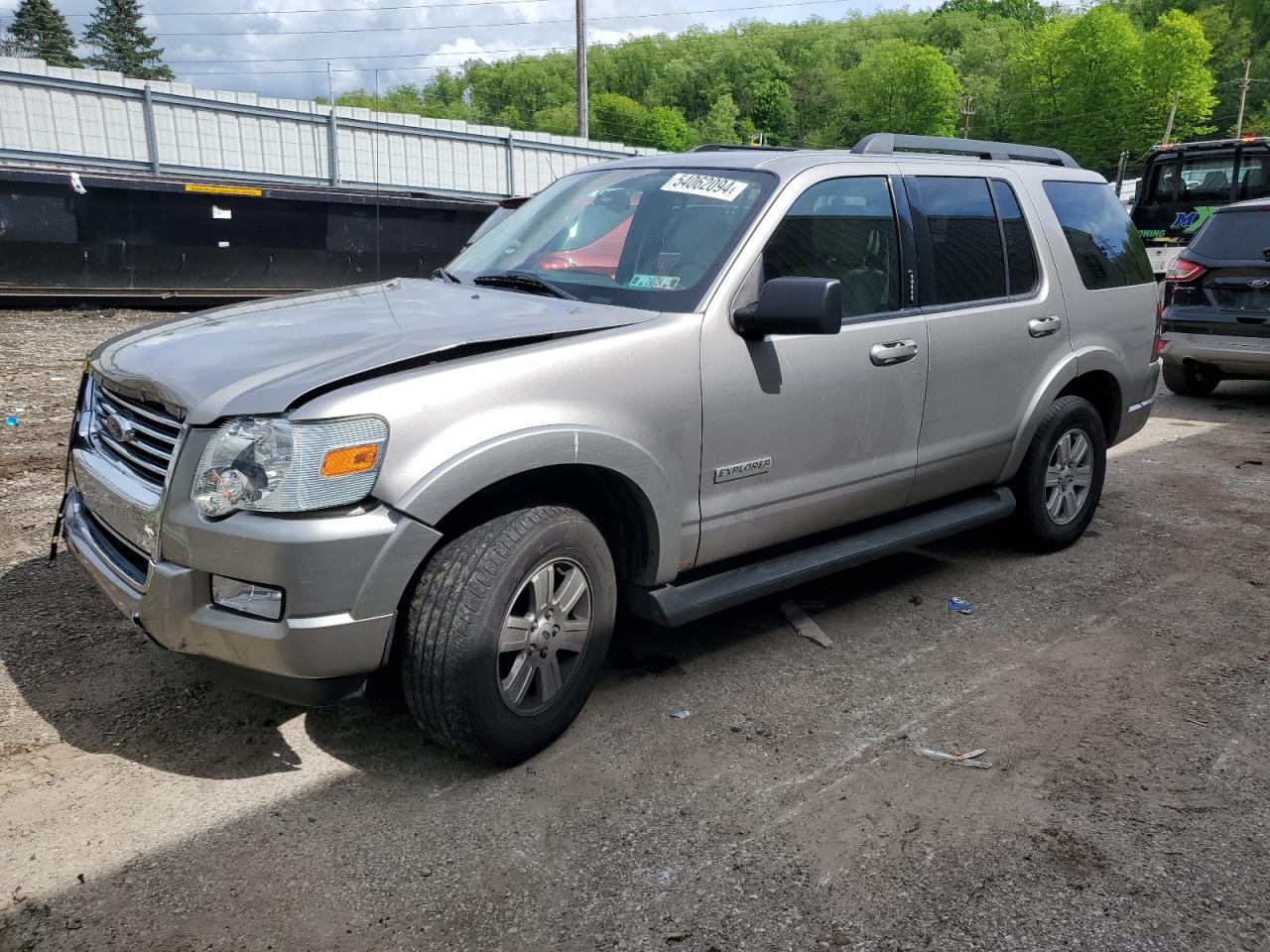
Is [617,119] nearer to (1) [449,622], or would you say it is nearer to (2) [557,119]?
(2) [557,119]

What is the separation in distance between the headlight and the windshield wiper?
3.91ft

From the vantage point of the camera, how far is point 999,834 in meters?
2.93

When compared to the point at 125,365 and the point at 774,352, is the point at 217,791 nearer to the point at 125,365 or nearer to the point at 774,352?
the point at 125,365

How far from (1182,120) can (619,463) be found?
10642 cm

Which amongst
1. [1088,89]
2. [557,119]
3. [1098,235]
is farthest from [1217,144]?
[557,119]

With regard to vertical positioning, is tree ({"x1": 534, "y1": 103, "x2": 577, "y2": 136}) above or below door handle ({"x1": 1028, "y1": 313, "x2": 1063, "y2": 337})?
above

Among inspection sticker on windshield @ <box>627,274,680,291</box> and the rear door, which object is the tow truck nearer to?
the rear door

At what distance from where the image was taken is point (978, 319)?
4520 millimetres

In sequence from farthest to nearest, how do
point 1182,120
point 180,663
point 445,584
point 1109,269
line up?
point 1182,120, point 1109,269, point 180,663, point 445,584

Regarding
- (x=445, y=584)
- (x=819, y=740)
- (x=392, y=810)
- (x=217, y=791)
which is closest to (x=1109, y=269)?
(x=819, y=740)

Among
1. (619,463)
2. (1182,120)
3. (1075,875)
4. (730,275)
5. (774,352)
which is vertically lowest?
(1075,875)

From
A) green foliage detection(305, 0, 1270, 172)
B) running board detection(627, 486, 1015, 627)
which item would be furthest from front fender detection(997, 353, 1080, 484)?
green foliage detection(305, 0, 1270, 172)

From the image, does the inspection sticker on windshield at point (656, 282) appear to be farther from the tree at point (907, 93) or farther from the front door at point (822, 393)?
the tree at point (907, 93)

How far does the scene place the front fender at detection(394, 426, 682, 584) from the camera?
2.80 m
